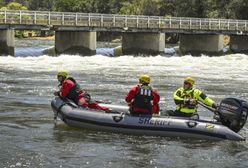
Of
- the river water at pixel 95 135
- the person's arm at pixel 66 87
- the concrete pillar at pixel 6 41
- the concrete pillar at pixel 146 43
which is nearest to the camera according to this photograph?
the river water at pixel 95 135

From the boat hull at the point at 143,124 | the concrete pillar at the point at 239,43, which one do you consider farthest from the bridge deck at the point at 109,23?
the boat hull at the point at 143,124

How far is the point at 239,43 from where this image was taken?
5231cm

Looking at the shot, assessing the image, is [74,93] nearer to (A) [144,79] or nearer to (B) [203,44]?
(A) [144,79]

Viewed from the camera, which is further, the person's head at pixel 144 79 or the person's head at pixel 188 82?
the person's head at pixel 188 82

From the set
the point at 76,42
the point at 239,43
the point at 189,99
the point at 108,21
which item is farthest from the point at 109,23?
the point at 189,99

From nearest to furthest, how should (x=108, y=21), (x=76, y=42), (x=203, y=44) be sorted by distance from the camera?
(x=76, y=42) → (x=108, y=21) → (x=203, y=44)

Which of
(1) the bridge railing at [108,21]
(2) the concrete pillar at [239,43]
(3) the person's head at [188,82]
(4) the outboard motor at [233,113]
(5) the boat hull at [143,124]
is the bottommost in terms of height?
(2) the concrete pillar at [239,43]

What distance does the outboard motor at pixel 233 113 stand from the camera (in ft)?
40.4

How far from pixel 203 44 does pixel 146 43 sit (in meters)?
6.29

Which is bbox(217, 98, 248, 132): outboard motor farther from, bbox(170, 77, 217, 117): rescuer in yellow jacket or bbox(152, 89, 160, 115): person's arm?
bbox(152, 89, 160, 115): person's arm

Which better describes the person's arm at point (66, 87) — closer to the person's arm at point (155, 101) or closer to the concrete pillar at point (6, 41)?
the person's arm at point (155, 101)

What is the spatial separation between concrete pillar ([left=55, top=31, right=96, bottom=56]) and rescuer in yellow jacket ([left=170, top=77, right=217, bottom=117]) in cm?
2790

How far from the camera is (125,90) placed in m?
21.4

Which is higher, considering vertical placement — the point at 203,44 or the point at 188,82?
the point at 188,82
